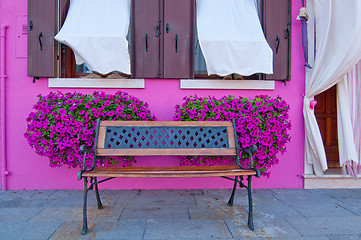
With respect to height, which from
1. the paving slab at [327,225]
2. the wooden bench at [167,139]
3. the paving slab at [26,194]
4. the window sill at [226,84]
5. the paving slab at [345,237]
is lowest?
the paving slab at [345,237]

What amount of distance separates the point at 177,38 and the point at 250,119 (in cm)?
171

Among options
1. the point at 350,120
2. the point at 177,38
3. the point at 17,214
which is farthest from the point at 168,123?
the point at 350,120

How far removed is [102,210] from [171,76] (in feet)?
7.12

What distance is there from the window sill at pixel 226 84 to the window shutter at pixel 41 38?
208 cm

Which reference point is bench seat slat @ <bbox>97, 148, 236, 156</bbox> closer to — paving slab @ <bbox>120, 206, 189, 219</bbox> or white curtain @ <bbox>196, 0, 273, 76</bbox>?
paving slab @ <bbox>120, 206, 189, 219</bbox>

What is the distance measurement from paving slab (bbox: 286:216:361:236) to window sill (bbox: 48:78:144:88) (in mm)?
2852

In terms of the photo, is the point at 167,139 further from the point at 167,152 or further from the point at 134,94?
the point at 134,94

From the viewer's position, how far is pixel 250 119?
341cm

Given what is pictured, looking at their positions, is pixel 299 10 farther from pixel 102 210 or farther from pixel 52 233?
pixel 52 233

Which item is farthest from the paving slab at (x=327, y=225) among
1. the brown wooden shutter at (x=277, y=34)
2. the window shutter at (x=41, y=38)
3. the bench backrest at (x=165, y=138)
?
the window shutter at (x=41, y=38)

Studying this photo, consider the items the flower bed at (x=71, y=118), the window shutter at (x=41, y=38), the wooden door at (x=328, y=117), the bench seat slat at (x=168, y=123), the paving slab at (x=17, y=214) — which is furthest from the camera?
the wooden door at (x=328, y=117)

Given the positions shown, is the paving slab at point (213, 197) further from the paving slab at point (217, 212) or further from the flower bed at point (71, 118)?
the flower bed at point (71, 118)

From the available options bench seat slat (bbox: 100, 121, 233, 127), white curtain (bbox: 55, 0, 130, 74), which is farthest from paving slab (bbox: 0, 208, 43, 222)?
white curtain (bbox: 55, 0, 130, 74)

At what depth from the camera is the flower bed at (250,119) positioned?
344 centimetres
